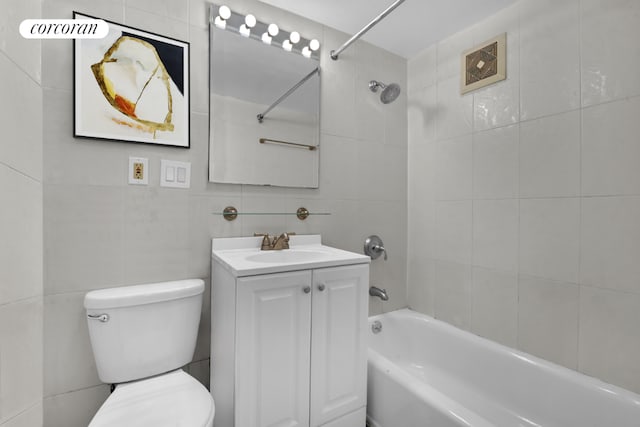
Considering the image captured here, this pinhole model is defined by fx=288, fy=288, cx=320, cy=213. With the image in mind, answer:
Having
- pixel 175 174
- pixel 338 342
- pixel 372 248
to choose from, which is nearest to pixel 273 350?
pixel 338 342

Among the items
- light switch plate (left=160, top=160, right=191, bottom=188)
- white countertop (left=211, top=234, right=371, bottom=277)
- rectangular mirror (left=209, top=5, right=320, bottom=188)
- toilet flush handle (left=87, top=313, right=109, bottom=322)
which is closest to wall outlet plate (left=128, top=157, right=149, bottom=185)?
light switch plate (left=160, top=160, right=191, bottom=188)

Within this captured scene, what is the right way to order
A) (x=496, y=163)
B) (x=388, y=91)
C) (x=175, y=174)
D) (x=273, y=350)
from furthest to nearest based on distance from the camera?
(x=388, y=91), (x=496, y=163), (x=175, y=174), (x=273, y=350)

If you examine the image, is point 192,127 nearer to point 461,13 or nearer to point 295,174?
point 295,174

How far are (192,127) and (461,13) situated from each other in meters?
1.63

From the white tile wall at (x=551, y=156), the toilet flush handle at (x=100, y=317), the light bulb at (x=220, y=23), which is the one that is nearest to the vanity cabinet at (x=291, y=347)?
the toilet flush handle at (x=100, y=317)

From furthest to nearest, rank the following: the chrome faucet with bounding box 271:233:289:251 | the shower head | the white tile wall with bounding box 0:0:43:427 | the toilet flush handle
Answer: the shower head
the chrome faucet with bounding box 271:233:289:251
the toilet flush handle
the white tile wall with bounding box 0:0:43:427

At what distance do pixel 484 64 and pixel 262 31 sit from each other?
1.29m

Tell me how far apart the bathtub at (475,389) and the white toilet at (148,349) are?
80cm

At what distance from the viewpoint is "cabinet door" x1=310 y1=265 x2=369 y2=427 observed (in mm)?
1190

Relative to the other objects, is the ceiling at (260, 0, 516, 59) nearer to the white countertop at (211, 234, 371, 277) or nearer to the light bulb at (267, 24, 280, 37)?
the light bulb at (267, 24, 280, 37)

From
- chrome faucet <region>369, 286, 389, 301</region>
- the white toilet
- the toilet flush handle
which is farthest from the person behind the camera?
chrome faucet <region>369, 286, 389, 301</region>

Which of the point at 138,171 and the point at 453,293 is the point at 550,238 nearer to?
the point at 453,293

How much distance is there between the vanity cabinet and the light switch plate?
1.45 ft

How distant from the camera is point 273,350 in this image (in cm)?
109
